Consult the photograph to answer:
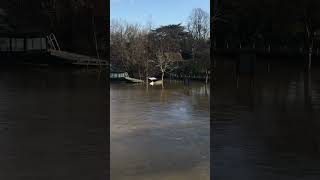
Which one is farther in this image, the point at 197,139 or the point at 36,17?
the point at 36,17

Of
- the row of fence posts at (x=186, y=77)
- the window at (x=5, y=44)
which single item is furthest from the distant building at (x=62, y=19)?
the row of fence posts at (x=186, y=77)

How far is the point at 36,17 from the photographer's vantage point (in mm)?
19438

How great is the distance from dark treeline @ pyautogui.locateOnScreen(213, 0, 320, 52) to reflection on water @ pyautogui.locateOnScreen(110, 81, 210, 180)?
23.7ft

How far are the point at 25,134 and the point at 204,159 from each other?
11.9ft

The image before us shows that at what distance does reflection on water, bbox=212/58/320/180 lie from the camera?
5598 millimetres

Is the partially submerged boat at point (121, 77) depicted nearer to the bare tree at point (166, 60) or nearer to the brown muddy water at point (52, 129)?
the bare tree at point (166, 60)

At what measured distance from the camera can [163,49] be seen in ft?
79.9

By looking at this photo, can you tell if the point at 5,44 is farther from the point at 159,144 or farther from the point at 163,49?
the point at 159,144

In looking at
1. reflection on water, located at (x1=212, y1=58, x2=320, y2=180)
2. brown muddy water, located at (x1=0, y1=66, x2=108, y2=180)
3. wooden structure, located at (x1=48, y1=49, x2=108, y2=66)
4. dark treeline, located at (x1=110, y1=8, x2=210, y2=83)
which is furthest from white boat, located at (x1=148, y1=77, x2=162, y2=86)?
brown muddy water, located at (x1=0, y1=66, x2=108, y2=180)

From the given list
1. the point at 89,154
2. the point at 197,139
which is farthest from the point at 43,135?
the point at 197,139

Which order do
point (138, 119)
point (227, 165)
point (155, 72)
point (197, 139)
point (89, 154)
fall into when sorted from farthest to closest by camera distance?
point (155, 72) → point (138, 119) → point (197, 139) → point (89, 154) → point (227, 165)

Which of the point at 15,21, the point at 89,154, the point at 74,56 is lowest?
the point at 89,154

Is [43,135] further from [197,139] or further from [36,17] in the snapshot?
[36,17]

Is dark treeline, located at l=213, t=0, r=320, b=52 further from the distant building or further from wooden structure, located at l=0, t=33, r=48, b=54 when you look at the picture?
wooden structure, located at l=0, t=33, r=48, b=54
